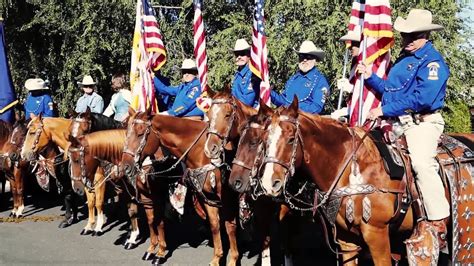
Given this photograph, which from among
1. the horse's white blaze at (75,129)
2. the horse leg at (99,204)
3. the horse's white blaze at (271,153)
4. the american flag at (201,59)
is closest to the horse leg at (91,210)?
the horse leg at (99,204)

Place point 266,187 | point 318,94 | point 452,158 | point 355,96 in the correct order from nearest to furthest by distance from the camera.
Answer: point 266,187
point 452,158
point 355,96
point 318,94

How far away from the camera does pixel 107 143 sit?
7727 millimetres

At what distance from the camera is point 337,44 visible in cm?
1054

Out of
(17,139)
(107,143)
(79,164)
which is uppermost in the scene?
(107,143)

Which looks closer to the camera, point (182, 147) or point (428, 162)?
point (428, 162)

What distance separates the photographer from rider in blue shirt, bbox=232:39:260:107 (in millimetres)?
7268

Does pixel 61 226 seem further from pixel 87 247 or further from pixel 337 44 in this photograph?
pixel 337 44

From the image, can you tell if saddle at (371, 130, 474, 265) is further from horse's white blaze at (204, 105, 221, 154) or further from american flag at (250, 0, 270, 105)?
american flag at (250, 0, 270, 105)

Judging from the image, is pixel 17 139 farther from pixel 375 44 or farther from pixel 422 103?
pixel 422 103

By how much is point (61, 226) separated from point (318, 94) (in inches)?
219

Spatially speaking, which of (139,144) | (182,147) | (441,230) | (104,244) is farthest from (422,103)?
(104,244)

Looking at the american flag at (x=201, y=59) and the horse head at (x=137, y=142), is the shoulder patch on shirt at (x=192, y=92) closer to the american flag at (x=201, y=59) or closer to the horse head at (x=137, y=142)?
the american flag at (x=201, y=59)

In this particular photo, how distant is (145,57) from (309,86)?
11.1 ft

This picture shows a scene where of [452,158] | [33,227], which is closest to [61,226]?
[33,227]
